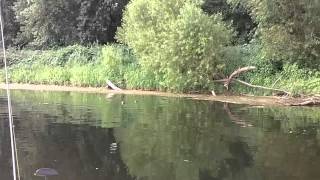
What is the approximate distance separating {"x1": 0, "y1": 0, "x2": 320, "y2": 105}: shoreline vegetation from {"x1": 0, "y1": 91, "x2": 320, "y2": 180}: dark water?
392 centimetres

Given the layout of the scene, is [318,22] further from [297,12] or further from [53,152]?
[53,152]

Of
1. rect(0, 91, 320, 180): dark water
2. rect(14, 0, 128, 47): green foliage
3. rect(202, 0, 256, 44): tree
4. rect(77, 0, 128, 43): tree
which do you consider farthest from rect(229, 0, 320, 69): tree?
rect(14, 0, 128, 47): green foliage

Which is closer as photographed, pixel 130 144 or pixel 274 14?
pixel 130 144

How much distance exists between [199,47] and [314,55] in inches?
229

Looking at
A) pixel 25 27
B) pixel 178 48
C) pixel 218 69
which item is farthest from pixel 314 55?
pixel 25 27

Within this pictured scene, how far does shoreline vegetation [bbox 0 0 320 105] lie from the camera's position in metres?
26.9

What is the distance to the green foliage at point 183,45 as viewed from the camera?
27.4m

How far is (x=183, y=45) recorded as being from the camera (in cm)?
2772

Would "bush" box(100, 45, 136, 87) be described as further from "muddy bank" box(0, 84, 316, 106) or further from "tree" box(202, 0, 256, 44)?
"tree" box(202, 0, 256, 44)

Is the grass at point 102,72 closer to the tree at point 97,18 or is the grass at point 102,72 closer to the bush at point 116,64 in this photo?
the bush at point 116,64

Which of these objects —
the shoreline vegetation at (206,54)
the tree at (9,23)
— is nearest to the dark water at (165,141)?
the shoreline vegetation at (206,54)

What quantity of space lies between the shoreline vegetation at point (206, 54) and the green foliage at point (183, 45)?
5cm

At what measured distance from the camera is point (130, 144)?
1506 cm

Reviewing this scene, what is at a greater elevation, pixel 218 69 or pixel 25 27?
pixel 25 27
